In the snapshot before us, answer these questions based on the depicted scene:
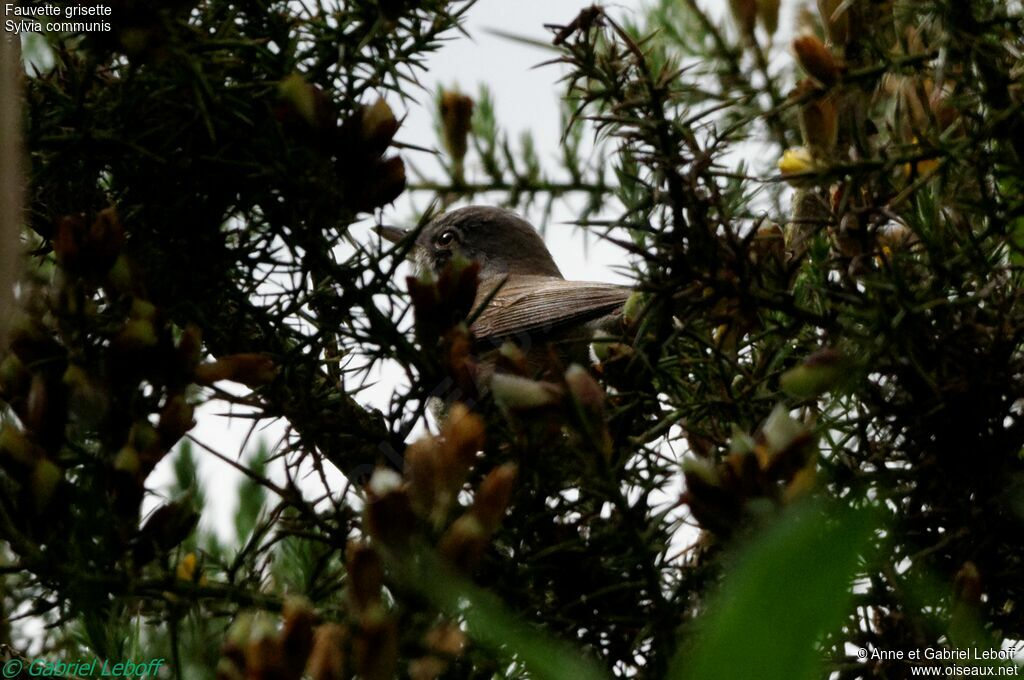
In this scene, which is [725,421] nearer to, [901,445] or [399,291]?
[901,445]

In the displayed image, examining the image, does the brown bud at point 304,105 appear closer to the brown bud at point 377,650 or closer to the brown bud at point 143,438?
the brown bud at point 143,438

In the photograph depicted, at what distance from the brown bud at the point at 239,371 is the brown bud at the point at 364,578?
399mm

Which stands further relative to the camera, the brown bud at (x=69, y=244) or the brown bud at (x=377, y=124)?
the brown bud at (x=377, y=124)

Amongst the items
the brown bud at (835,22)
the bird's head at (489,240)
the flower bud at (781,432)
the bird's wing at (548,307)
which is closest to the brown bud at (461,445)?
the flower bud at (781,432)

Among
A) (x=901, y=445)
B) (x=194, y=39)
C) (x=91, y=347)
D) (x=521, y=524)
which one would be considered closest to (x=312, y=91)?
(x=194, y=39)

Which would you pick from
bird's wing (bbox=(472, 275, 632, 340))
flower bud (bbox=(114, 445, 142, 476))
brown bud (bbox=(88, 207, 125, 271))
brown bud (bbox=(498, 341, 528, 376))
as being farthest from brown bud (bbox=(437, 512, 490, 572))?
bird's wing (bbox=(472, 275, 632, 340))

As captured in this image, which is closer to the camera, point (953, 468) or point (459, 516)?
point (459, 516)

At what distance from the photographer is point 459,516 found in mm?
1222

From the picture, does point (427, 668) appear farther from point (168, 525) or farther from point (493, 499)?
point (168, 525)

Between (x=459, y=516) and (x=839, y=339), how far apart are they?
1.97 feet

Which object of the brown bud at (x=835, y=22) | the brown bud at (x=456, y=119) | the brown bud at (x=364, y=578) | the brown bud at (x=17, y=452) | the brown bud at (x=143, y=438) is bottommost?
the brown bud at (x=364, y=578)

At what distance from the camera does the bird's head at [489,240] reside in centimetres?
439

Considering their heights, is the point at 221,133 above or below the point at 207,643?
above

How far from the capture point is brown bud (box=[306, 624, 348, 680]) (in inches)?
41.8
